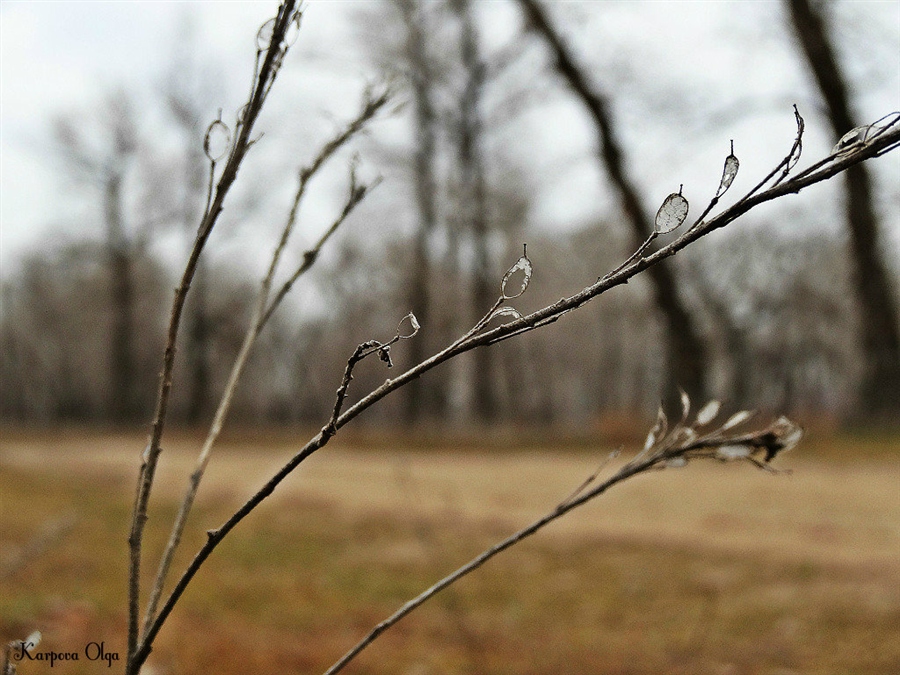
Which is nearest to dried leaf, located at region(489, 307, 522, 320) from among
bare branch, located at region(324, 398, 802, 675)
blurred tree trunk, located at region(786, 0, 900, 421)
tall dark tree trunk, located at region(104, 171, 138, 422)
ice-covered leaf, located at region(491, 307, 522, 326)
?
ice-covered leaf, located at region(491, 307, 522, 326)

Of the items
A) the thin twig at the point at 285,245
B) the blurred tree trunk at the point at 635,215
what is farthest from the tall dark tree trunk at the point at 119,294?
the thin twig at the point at 285,245

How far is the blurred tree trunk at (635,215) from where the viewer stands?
966 cm

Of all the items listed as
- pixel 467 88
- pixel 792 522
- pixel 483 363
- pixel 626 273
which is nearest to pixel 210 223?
pixel 626 273

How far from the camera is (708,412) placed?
0.95m

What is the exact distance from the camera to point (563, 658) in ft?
8.89

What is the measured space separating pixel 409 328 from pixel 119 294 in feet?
90.8

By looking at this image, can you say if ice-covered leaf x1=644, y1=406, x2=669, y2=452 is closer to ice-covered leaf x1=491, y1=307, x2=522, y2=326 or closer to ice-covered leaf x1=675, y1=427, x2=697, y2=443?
ice-covered leaf x1=675, y1=427, x2=697, y2=443

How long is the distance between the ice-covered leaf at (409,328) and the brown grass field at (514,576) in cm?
53

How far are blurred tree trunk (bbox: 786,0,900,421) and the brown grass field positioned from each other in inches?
68.8

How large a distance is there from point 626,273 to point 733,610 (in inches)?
118

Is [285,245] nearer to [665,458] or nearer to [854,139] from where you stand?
[665,458]

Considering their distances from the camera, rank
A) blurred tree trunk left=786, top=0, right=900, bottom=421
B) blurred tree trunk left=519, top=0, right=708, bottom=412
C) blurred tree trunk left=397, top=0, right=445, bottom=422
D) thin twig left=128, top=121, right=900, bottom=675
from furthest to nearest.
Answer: blurred tree trunk left=397, top=0, right=445, bottom=422 → blurred tree trunk left=519, top=0, right=708, bottom=412 → blurred tree trunk left=786, top=0, right=900, bottom=421 → thin twig left=128, top=121, right=900, bottom=675

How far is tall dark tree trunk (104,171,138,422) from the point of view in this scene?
2492cm

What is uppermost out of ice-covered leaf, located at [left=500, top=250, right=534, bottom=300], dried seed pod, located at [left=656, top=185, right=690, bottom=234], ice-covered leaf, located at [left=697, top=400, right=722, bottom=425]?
dried seed pod, located at [left=656, top=185, right=690, bottom=234]
